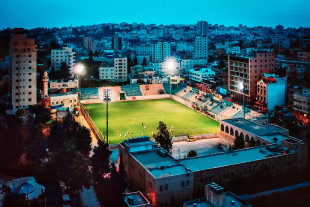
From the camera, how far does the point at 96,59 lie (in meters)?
46.2

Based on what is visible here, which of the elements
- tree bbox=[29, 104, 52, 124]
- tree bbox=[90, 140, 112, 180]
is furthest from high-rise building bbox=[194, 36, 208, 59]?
tree bbox=[90, 140, 112, 180]

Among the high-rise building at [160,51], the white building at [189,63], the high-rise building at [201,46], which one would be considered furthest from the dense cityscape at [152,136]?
the high-rise building at [201,46]

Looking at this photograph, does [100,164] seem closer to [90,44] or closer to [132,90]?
[132,90]

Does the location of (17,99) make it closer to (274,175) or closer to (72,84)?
(72,84)

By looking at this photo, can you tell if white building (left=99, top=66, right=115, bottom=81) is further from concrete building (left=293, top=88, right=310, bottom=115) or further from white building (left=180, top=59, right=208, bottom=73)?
concrete building (left=293, top=88, right=310, bottom=115)

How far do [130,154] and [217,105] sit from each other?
1299 centimetres

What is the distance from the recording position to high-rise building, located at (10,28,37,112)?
2159 cm

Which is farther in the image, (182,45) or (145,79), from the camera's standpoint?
(182,45)

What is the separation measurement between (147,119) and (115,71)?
14605 mm

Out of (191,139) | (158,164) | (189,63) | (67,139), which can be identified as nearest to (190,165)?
(158,164)

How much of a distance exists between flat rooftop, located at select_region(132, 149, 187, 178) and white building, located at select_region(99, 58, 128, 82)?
2411 cm

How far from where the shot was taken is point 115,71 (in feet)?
121

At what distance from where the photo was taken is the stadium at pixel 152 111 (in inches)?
805

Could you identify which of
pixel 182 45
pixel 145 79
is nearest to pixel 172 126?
pixel 145 79
